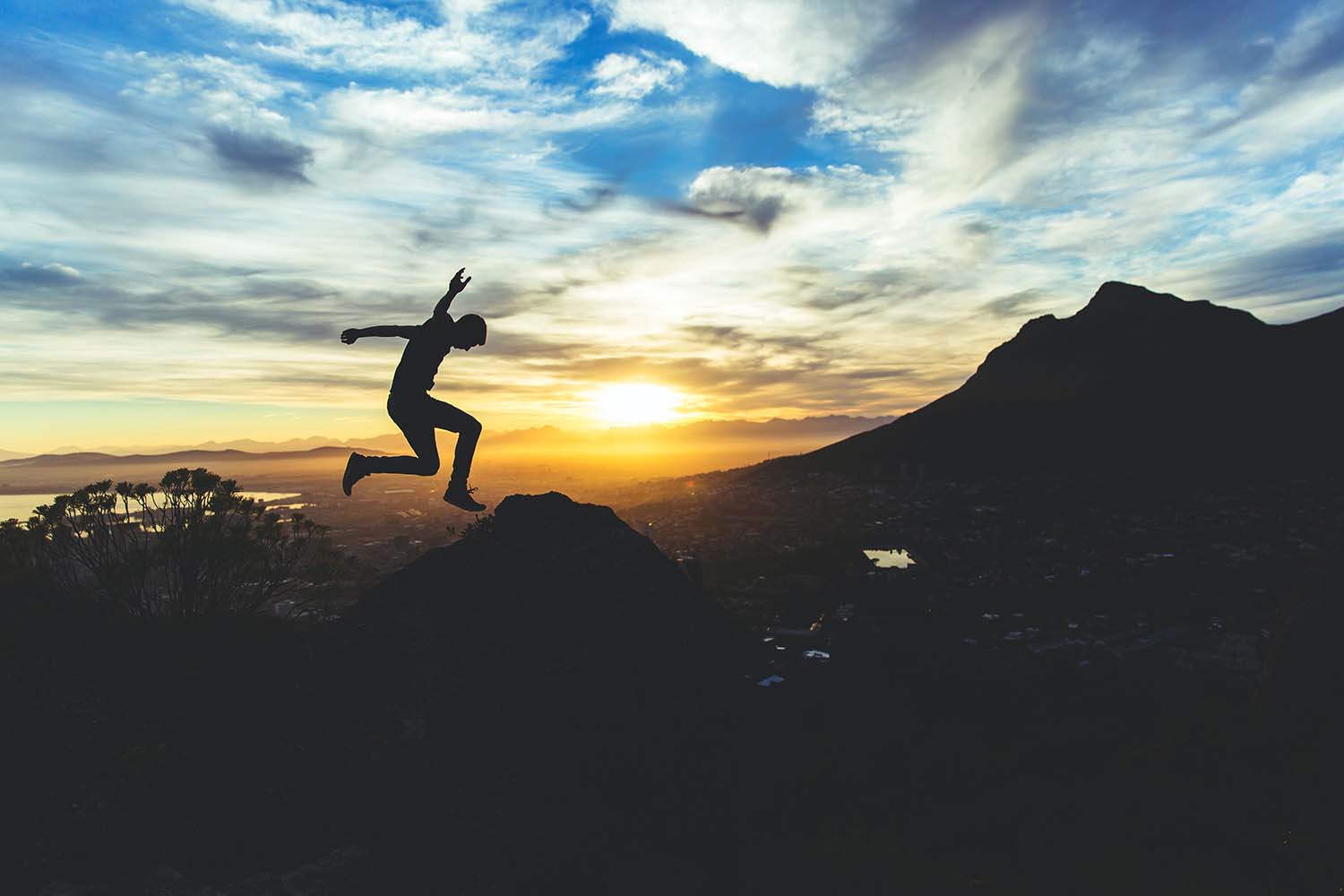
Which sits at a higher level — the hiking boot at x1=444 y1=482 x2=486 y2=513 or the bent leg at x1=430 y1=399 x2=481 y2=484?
the bent leg at x1=430 y1=399 x2=481 y2=484

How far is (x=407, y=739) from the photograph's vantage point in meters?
6.35

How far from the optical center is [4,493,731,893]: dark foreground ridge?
4.98m

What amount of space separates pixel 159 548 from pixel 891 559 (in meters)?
19.9

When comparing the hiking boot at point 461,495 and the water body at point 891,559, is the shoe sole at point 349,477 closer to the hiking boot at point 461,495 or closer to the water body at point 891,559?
the hiking boot at point 461,495

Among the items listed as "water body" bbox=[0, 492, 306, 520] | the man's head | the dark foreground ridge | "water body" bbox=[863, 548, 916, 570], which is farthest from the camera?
"water body" bbox=[0, 492, 306, 520]

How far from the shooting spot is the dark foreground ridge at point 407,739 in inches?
196

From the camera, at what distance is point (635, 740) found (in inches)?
274

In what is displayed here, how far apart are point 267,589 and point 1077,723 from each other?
1100 cm

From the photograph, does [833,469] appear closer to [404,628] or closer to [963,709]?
[963,709]

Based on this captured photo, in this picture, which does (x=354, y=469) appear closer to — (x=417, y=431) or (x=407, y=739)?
(x=417, y=431)

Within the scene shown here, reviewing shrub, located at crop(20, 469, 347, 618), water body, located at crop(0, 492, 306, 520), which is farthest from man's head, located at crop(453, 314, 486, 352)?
water body, located at crop(0, 492, 306, 520)

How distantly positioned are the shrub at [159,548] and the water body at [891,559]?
1654 cm

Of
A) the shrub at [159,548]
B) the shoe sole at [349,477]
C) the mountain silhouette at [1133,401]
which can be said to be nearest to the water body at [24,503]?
the shrub at [159,548]

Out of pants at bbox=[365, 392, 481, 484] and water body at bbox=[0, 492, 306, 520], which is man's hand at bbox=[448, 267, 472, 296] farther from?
water body at bbox=[0, 492, 306, 520]
